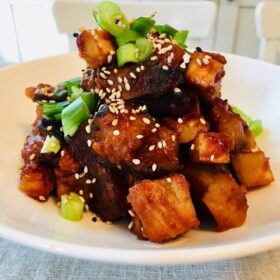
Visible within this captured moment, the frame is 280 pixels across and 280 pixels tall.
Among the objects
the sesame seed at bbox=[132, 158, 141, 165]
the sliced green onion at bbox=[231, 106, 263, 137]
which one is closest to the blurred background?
the sliced green onion at bbox=[231, 106, 263, 137]

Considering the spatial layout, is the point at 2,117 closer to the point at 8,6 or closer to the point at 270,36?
the point at 270,36

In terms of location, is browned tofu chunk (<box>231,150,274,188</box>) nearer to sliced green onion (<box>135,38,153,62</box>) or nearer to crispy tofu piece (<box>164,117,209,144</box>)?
crispy tofu piece (<box>164,117,209,144</box>)

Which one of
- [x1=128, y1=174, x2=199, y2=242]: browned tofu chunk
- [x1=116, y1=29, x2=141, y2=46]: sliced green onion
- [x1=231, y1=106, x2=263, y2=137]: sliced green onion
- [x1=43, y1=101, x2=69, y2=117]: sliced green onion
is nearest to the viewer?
[x1=128, y1=174, x2=199, y2=242]: browned tofu chunk

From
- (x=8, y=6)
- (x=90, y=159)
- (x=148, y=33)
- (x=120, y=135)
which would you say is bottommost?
(x=8, y=6)

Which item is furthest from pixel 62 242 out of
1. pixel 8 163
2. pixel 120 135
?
pixel 8 163

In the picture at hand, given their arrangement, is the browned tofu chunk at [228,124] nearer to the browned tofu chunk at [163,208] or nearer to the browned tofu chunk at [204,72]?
the browned tofu chunk at [204,72]
